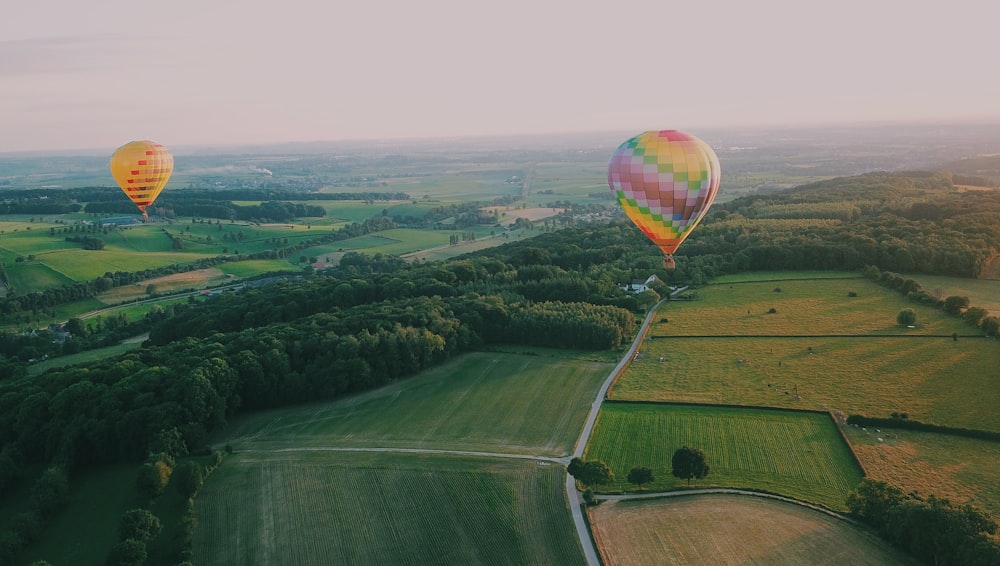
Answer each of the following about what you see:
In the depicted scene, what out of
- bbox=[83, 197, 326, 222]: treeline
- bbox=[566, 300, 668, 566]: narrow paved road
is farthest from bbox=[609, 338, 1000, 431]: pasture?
bbox=[83, 197, 326, 222]: treeline

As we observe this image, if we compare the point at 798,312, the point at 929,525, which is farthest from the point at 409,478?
the point at 798,312

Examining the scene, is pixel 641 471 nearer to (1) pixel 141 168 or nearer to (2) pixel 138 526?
(2) pixel 138 526

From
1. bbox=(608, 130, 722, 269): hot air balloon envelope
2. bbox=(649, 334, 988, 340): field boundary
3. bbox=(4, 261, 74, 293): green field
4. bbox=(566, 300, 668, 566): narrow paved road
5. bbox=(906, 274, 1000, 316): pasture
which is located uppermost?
bbox=(608, 130, 722, 269): hot air balloon envelope

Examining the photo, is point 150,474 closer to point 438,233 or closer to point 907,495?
point 907,495

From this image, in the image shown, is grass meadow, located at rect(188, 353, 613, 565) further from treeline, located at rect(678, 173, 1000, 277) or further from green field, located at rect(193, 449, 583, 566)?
treeline, located at rect(678, 173, 1000, 277)

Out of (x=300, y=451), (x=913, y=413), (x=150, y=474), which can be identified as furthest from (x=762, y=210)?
(x=150, y=474)

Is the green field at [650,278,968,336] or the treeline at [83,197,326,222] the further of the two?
the treeline at [83,197,326,222]
